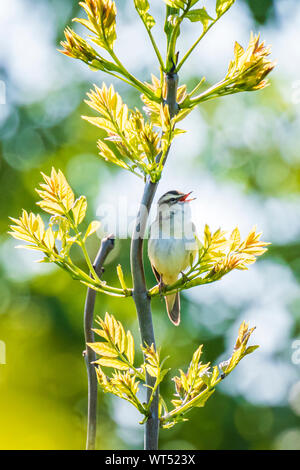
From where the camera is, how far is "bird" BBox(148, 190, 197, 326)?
2.19 metres

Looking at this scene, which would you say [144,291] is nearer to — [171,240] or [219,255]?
[219,255]

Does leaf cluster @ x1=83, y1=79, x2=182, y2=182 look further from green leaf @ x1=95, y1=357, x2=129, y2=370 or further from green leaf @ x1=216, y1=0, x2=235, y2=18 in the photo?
green leaf @ x1=95, y1=357, x2=129, y2=370

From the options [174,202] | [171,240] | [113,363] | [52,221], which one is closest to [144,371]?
[113,363]

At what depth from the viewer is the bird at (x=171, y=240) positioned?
2.19m

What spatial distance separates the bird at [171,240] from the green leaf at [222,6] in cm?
89

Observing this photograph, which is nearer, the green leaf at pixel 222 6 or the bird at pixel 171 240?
the green leaf at pixel 222 6

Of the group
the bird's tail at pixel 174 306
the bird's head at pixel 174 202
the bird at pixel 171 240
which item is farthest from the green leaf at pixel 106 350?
the bird's tail at pixel 174 306

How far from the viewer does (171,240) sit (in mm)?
2283

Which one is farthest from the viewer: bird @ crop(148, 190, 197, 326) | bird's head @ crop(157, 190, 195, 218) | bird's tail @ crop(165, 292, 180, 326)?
bird's tail @ crop(165, 292, 180, 326)

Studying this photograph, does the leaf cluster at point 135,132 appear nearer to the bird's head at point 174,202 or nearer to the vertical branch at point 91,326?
the vertical branch at point 91,326

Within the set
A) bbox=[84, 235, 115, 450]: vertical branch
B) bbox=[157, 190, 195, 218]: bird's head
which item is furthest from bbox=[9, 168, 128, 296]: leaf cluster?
bbox=[157, 190, 195, 218]: bird's head

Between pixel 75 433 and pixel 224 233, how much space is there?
157 inches

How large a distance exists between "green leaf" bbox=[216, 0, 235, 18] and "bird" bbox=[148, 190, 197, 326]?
2.93ft

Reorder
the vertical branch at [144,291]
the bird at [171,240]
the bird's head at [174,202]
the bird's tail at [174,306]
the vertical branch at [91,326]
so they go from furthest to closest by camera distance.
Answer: the bird's tail at [174,306] < the bird's head at [174,202] < the bird at [171,240] < the vertical branch at [91,326] < the vertical branch at [144,291]
